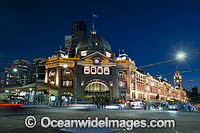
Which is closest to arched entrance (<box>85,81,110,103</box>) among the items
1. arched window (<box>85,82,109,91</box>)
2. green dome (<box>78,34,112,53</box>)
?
arched window (<box>85,82,109,91</box>)

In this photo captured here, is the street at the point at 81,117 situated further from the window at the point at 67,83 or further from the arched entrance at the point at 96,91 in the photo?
the window at the point at 67,83

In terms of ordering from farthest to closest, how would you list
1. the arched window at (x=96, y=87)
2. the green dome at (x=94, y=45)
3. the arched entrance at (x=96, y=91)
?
the green dome at (x=94, y=45) < the arched window at (x=96, y=87) < the arched entrance at (x=96, y=91)

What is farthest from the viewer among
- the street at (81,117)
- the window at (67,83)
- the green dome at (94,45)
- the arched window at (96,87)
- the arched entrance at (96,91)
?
the green dome at (94,45)

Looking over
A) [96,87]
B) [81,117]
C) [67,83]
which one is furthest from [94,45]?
[81,117]

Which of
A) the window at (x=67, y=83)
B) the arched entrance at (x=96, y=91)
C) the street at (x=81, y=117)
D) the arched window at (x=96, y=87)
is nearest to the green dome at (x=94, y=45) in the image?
the window at (x=67, y=83)

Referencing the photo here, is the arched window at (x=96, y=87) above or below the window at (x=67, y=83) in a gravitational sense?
below

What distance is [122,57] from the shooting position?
100938mm

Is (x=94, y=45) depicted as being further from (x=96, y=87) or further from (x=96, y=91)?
(x=96, y=91)

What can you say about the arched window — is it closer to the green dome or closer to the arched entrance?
the arched entrance

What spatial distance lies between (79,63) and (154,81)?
71811mm

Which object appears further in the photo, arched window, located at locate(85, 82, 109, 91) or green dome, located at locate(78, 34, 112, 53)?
green dome, located at locate(78, 34, 112, 53)

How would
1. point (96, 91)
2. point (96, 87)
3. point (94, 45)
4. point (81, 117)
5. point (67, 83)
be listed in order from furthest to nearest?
point (94, 45) → point (67, 83) → point (96, 87) → point (96, 91) → point (81, 117)

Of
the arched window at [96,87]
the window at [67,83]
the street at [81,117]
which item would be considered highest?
the window at [67,83]

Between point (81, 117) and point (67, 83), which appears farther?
point (67, 83)
